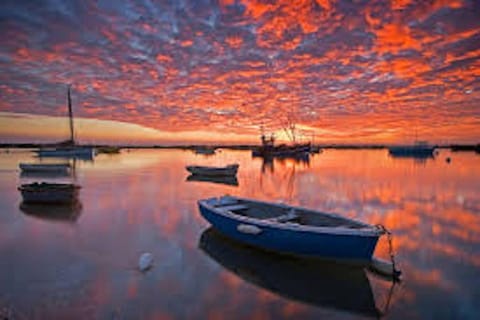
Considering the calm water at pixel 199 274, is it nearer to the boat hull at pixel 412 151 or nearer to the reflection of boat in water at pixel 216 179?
the reflection of boat in water at pixel 216 179

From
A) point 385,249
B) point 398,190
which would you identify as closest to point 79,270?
point 385,249

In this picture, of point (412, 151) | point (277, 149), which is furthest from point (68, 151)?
point (412, 151)

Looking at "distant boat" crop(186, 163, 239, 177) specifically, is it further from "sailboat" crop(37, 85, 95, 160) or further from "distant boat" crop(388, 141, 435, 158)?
"distant boat" crop(388, 141, 435, 158)

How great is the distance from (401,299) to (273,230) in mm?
3390

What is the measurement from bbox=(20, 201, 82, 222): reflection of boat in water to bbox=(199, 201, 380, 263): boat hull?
8.96m

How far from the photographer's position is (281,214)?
32.4 ft

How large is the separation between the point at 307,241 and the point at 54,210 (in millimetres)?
13375

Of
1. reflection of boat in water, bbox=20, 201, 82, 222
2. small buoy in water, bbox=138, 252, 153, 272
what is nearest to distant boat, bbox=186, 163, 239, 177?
reflection of boat in water, bbox=20, 201, 82, 222

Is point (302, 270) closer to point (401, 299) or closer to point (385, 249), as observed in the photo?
point (401, 299)

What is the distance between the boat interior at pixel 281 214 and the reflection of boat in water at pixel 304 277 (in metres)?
1.24

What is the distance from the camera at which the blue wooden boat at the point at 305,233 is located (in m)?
6.86

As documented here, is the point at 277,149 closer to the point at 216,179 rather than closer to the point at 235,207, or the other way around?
the point at 216,179

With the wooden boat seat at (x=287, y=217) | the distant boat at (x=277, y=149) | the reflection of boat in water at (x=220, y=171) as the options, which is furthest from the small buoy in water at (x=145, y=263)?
the distant boat at (x=277, y=149)

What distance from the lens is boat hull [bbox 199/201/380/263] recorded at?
6.86 meters
